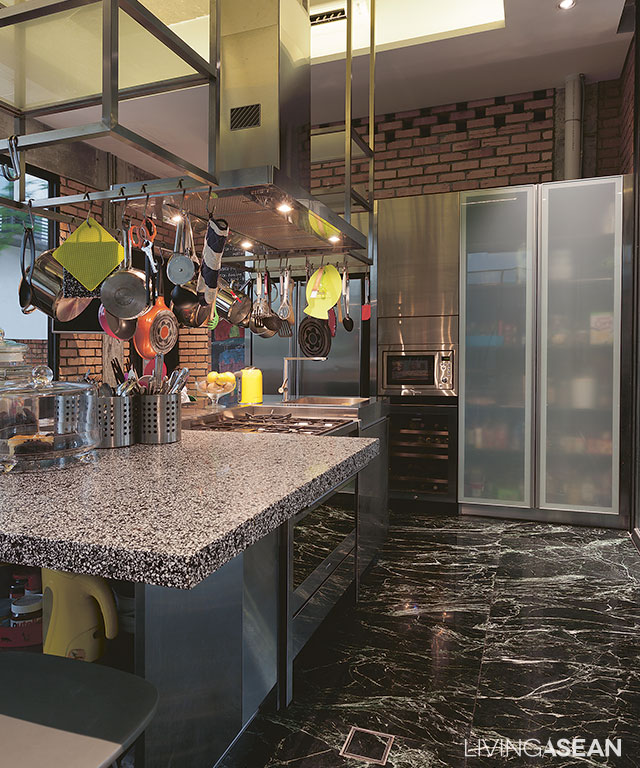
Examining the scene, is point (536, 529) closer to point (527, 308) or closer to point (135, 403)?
point (527, 308)

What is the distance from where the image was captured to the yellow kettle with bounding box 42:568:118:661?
111 centimetres

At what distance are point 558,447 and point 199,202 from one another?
305 centimetres

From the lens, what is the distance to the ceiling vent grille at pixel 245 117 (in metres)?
2.01

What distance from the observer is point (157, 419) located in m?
1.76

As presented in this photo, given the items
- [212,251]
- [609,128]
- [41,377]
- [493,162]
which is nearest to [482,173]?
[493,162]

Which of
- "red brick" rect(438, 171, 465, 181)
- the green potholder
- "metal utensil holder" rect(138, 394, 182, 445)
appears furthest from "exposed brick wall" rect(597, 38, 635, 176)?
the green potholder

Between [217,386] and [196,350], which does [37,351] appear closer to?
[196,350]

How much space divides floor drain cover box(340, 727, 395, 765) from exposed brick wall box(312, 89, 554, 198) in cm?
413

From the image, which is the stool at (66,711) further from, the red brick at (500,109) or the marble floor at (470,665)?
the red brick at (500,109)

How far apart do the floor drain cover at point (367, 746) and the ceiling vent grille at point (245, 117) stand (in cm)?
196

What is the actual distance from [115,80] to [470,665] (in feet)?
6.91

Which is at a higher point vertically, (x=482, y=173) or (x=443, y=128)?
(x=443, y=128)

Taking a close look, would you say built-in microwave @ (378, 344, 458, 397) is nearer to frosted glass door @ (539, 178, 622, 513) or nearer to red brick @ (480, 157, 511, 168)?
frosted glass door @ (539, 178, 622, 513)

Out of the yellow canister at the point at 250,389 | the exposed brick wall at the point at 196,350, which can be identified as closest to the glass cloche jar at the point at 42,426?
the yellow canister at the point at 250,389
